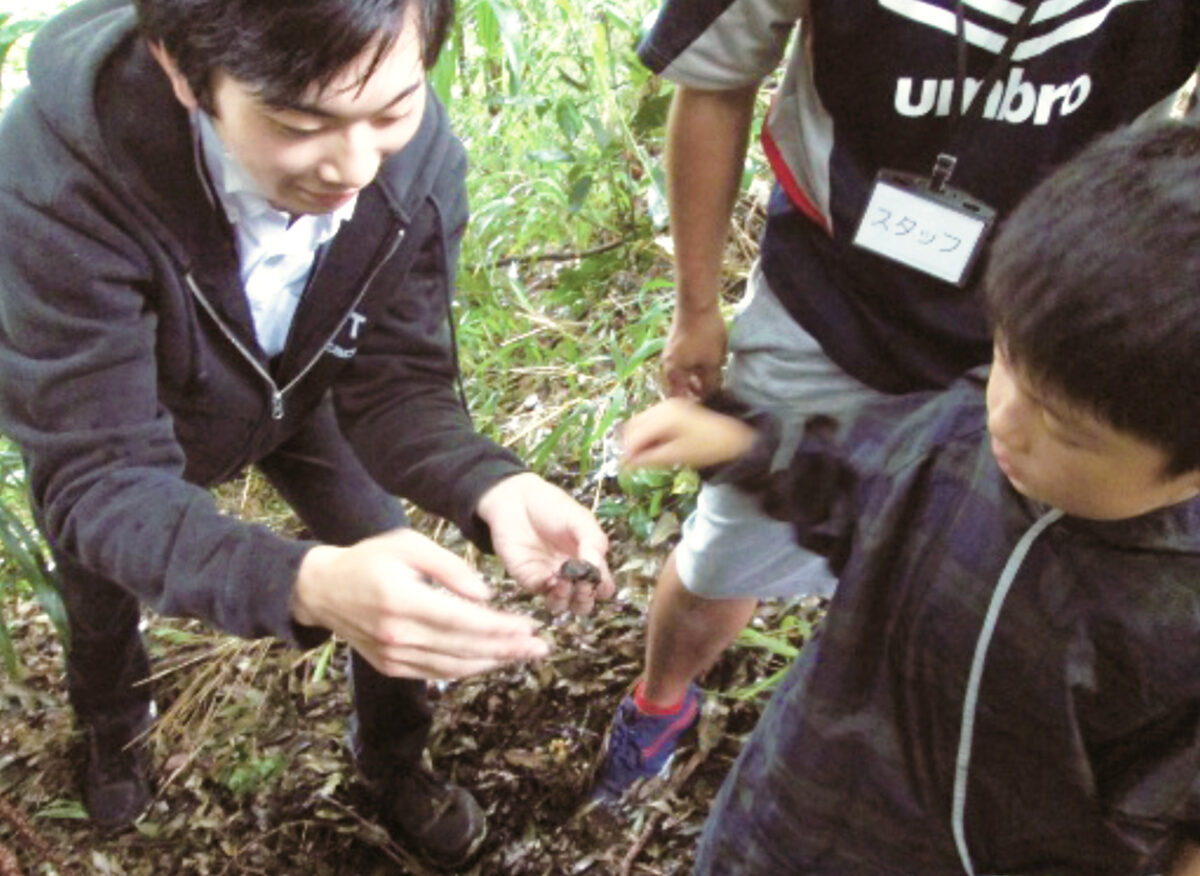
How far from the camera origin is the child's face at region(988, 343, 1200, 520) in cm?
91

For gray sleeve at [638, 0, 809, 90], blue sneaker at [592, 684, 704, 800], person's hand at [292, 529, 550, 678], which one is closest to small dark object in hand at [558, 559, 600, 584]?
person's hand at [292, 529, 550, 678]

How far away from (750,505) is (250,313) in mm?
743

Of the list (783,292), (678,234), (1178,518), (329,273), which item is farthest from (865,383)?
(329,273)

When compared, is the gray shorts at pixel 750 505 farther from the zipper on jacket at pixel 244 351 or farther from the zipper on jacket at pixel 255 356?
the zipper on jacket at pixel 244 351

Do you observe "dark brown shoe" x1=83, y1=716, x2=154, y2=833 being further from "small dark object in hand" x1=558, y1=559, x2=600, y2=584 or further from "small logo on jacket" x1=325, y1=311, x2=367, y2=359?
"small dark object in hand" x1=558, y1=559, x2=600, y2=584

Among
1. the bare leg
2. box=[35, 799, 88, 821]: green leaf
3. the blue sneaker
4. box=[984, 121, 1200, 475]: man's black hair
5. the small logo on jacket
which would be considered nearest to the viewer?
box=[984, 121, 1200, 475]: man's black hair

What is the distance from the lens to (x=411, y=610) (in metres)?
1.08

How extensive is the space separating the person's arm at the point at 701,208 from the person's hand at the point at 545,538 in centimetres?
28

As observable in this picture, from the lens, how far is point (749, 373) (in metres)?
1.71

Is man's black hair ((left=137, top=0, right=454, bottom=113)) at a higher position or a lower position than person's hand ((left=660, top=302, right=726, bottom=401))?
higher

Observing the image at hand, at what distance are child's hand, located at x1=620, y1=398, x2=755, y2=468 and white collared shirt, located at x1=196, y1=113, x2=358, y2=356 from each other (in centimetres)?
50

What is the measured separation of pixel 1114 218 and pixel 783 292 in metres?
0.76

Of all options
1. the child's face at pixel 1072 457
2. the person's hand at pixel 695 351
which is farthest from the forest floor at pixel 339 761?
the child's face at pixel 1072 457

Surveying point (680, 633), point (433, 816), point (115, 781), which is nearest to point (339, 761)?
point (433, 816)
